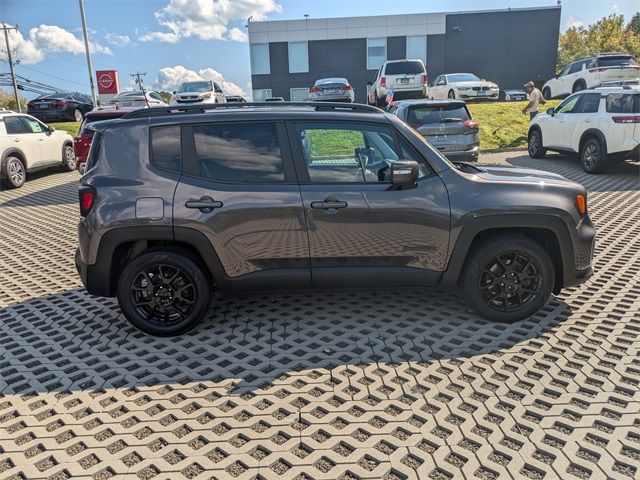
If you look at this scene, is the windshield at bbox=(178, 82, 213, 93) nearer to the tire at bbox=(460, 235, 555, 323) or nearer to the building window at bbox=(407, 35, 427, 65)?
the tire at bbox=(460, 235, 555, 323)

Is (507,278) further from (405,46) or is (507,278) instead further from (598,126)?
(405,46)

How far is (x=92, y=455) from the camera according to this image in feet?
9.04

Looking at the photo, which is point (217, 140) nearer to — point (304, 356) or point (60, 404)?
point (304, 356)

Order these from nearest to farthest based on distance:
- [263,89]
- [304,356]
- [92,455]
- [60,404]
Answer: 1. [92,455]
2. [60,404]
3. [304,356]
4. [263,89]

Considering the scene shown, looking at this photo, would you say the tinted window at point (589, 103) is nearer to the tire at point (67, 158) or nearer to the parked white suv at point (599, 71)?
the parked white suv at point (599, 71)

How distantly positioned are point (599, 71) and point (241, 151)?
18.9 meters

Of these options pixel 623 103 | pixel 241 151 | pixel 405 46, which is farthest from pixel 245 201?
pixel 405 46

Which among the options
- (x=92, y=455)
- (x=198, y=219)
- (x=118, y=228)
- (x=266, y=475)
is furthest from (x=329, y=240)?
(x=92, y=455)

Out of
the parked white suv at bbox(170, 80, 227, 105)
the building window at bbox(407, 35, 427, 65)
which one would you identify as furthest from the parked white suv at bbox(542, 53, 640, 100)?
the building window at bbox(407, 35, 427, 65)

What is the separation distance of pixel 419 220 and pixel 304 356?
135 centimetres

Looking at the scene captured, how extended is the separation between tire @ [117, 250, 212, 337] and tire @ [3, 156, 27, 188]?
9050 millimetres

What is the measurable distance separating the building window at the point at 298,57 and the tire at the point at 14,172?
1096 inches

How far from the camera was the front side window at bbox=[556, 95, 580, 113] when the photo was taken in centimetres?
1141

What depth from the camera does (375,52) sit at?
121 ft
